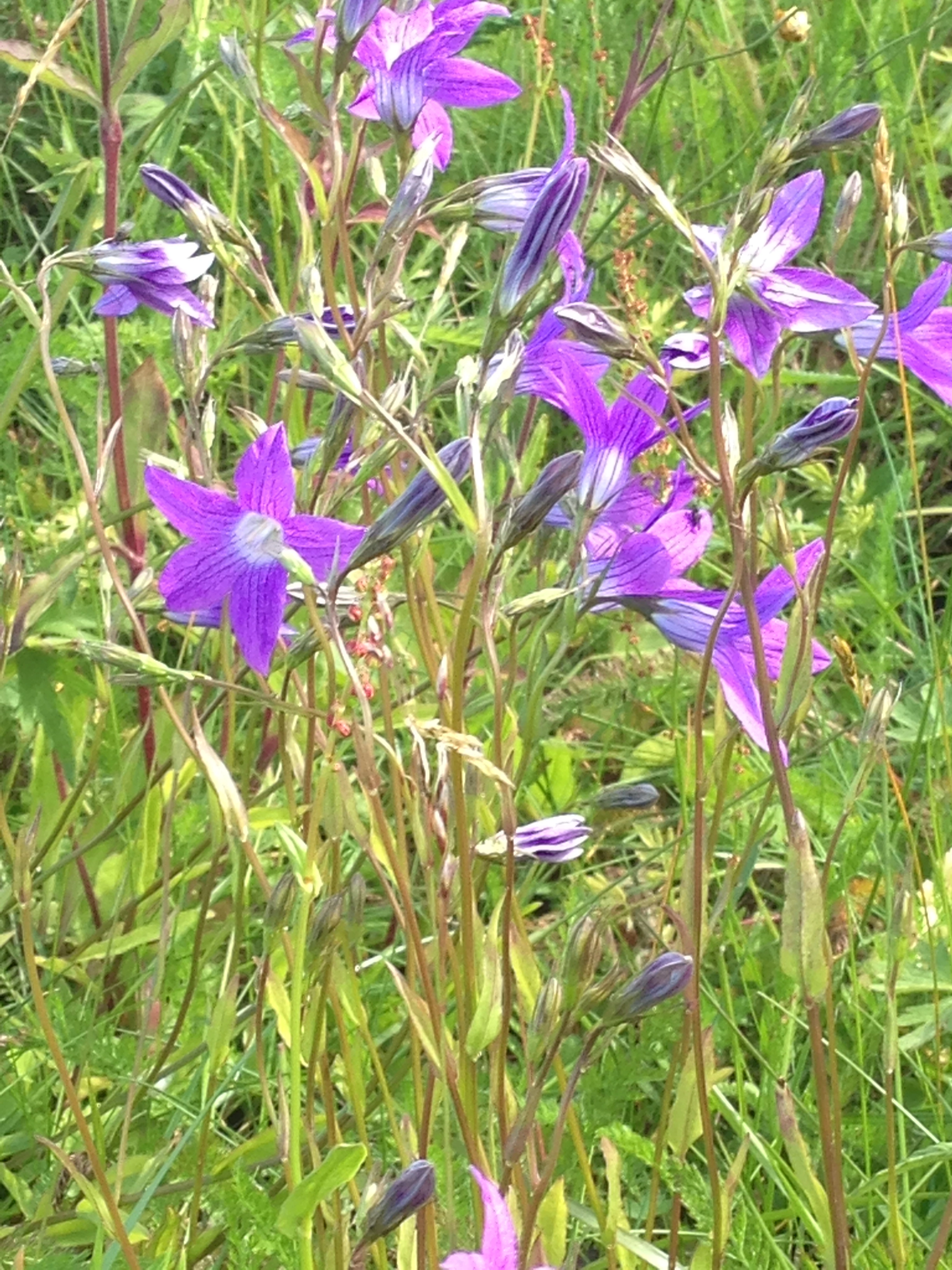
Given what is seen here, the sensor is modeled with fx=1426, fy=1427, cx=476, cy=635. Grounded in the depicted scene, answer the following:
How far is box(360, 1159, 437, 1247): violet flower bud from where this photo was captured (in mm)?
843

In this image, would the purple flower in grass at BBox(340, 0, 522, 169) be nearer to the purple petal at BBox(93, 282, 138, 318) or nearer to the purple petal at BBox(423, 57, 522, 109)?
the purple petal at BBox(423, 57, 522, 109)

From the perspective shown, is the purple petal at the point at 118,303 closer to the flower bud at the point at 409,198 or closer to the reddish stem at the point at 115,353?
the reddish stem at the point at 115,353

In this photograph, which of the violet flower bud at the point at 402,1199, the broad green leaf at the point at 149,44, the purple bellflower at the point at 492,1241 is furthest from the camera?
the broad green leaf at the point at 149,44

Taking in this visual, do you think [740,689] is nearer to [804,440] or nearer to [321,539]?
[804,440]

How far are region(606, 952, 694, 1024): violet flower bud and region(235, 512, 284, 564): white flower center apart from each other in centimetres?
37

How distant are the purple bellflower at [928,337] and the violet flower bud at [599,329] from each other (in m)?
0.28

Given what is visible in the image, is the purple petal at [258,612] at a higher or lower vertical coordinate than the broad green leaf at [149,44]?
lower

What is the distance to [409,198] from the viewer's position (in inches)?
38.1

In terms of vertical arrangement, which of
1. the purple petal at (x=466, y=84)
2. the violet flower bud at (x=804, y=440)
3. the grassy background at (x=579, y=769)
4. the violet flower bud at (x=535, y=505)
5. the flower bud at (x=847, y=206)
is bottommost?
the grassy background at (x=579, y=769)

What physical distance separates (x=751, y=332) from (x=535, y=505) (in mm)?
267

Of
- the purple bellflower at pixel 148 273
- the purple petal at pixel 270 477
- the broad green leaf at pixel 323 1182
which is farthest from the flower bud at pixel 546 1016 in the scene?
the purple bellflower at pixel 148 273

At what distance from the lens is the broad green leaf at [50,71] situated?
1.51 m

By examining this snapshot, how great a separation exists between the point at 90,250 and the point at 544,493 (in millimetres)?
628

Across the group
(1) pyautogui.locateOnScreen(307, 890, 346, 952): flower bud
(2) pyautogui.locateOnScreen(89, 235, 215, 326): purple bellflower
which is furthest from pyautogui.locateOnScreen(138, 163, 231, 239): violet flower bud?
(1) pyautogui.locateOnScreen(307, 890, 346, 952): flower bud
